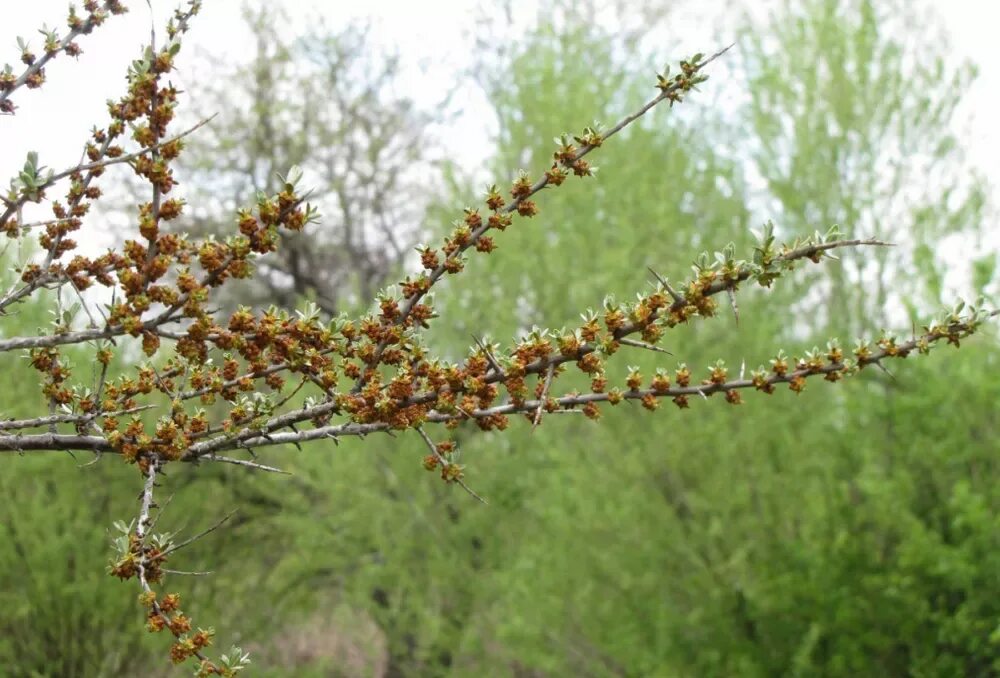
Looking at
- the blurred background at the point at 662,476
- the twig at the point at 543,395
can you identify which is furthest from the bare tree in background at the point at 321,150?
the twig at the point at 543,395

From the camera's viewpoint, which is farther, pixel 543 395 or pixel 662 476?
pixel 662 476

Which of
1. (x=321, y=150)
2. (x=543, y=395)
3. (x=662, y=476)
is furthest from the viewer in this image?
(x=321, y=150)

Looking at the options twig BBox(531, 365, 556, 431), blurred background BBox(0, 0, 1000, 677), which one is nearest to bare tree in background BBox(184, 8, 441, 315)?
blurred background BBox(0, 0, 1000, 677)

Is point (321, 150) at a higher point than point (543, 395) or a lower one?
higher

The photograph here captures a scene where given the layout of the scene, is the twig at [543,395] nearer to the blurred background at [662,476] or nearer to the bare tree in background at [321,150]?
the blurred background at [662,476]

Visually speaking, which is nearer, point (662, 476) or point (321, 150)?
point (662, 476)

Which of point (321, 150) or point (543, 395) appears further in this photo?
point (321, 150)

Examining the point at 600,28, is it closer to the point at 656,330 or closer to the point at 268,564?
the point at 268,564

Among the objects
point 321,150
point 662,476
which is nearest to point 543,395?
point 662,476

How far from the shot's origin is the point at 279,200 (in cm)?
230

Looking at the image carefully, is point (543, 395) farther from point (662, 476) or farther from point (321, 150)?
point (321, 150)

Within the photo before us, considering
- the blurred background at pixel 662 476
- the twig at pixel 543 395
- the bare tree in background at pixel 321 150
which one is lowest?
the twig at pixel 543 395

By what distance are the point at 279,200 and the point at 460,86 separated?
1614 cm

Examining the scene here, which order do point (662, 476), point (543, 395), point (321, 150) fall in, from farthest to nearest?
point (321, 150), point (662, 476), point (543, 395)
